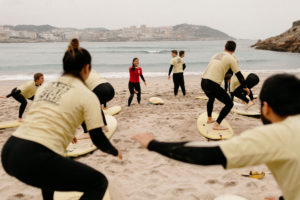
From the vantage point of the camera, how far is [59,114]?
190 cm

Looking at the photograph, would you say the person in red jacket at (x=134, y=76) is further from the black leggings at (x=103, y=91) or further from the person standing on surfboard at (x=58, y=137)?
the person standing on surfboard at (x=58, y=137)

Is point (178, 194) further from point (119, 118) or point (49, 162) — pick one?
point (119, 118)

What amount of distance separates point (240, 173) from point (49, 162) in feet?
10.3

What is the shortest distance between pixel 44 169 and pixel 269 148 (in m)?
1.57

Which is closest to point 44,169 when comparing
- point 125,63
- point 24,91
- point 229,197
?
point 229,197

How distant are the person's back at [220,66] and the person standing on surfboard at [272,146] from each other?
3550 mm

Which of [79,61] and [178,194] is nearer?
[79,61]

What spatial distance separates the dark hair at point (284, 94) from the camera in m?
1.37

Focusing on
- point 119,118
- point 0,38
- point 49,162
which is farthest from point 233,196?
point 0,38

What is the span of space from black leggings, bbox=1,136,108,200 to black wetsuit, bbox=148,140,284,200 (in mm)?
761

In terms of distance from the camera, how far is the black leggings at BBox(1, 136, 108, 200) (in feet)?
5.87

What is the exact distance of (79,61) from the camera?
208 cm

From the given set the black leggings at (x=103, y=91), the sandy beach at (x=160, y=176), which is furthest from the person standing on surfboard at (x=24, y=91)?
the black leggings at (x=103, y=91)

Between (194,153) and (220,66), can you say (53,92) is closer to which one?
(194,153)
